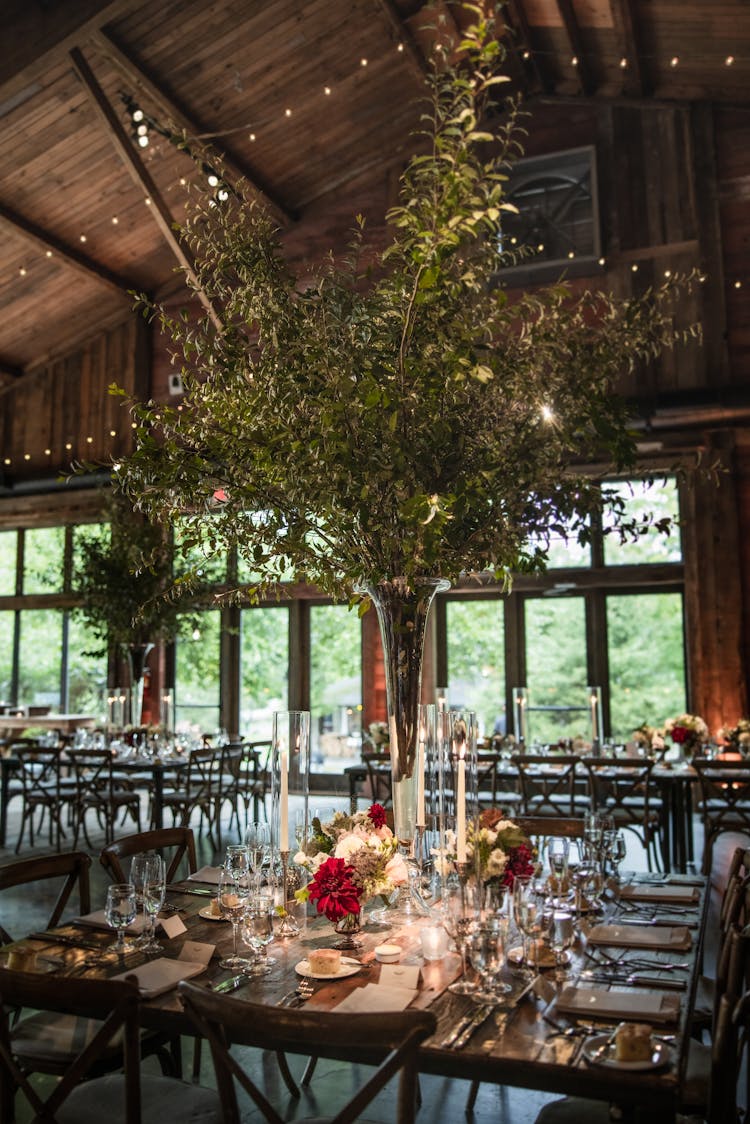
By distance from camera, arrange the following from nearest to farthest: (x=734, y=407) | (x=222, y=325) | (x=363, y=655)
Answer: (x=222, y=325)
(x=734, y=407)
(x=363, y=655)

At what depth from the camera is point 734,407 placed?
991 cm

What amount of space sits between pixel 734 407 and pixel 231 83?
6.14 m

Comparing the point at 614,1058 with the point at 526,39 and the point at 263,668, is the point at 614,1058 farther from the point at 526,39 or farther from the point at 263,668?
the point at 263,668

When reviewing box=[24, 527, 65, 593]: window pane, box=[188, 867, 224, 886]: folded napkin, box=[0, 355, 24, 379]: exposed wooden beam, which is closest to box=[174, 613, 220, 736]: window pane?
box=[24, 527, 65, 593]: window pane

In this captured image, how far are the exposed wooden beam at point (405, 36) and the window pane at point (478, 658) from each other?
5830mm

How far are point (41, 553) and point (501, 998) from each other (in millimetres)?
13194

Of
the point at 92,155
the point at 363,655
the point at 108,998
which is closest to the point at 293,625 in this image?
the point at 363,655

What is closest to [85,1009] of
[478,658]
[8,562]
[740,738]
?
[740,738]

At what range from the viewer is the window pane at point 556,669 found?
1105 cm

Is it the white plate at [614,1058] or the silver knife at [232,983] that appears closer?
the white plate at [614,1058]

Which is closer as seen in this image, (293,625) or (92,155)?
(92,155)

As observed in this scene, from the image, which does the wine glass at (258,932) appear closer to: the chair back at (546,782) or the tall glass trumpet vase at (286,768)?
the tall glass trumpet vase at (286,768)

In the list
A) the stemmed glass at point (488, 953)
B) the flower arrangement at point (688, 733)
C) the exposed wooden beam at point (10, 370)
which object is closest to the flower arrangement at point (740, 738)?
the flower arrangement at point (688, 733)

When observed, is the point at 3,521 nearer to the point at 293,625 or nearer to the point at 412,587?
the point at 293,625
